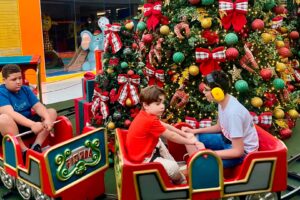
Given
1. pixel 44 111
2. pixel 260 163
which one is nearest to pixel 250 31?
pixel 260 163

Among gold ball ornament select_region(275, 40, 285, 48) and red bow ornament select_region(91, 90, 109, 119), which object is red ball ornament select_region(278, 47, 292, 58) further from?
red bow ornament select_region(91, 90, 109, 119)

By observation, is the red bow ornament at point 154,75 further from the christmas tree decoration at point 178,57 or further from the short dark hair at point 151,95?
the short dark hair at point 151,95

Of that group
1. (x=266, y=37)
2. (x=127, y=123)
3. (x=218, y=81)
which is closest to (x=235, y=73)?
(x=266, y=37)

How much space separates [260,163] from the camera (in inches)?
111

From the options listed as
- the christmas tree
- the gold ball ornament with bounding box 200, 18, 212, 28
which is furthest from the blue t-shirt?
the gold ball ornament with bounding box 200, 18, 212, 28

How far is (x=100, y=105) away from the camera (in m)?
4.70

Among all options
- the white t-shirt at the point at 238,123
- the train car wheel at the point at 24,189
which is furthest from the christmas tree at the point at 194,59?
the white t-shirt at the point at 238,123

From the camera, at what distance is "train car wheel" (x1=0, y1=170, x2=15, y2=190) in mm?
3725

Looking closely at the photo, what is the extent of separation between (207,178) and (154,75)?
229 cm

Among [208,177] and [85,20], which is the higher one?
[85,20]

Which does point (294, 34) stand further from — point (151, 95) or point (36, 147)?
point (36, 147)

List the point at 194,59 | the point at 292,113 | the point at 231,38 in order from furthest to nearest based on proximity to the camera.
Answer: the point at 292,113 → the point at 194,59 → the point at 231,38

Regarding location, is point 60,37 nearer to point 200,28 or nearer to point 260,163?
point 200,28

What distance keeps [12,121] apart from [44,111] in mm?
441
